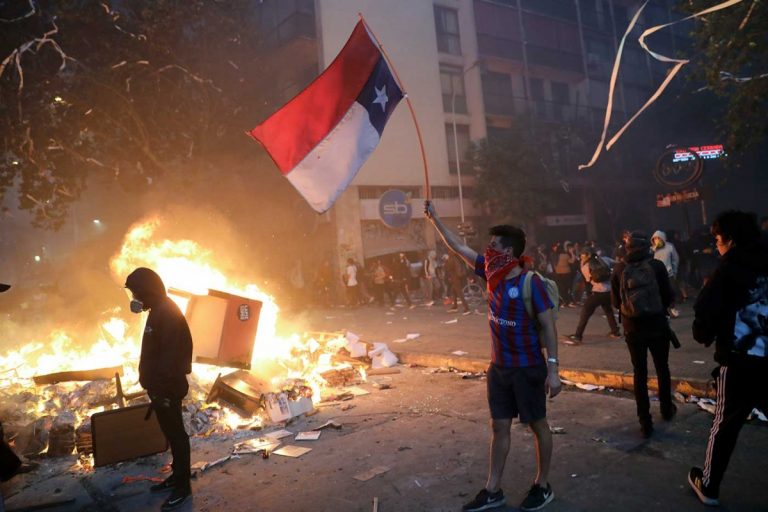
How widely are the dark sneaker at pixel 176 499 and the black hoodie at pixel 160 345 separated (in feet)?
2.51

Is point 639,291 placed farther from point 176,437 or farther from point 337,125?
point 176,437

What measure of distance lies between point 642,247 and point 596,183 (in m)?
26.9

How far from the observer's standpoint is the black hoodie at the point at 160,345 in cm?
396

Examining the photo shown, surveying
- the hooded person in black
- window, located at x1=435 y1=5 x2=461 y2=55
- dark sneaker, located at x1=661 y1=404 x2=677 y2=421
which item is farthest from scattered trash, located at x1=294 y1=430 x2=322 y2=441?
window, located at x1=435 y1=5 x2=461 y2=55

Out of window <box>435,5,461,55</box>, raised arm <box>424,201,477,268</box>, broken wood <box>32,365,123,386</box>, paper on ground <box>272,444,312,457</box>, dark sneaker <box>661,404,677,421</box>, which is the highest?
window <box>435,5,461,55</box>

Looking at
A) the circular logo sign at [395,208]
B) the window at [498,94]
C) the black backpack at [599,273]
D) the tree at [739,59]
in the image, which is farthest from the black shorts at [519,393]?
the window at [498,94]

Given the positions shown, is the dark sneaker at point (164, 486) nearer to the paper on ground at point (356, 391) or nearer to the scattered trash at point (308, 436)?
the scattered trash at point (308, 436)

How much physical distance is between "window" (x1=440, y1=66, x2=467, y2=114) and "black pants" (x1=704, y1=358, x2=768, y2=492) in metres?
24.0

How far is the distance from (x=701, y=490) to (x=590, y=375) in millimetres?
3093

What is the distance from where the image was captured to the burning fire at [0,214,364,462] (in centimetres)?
623

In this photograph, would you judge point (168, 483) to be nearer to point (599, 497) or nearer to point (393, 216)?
point (599, 497)

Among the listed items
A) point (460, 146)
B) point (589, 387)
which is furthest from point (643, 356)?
point (460, 146)

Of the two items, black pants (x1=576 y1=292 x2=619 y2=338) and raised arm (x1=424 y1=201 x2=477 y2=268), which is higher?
raised arm (x1=424 y1=201 x2=477 y2=268)

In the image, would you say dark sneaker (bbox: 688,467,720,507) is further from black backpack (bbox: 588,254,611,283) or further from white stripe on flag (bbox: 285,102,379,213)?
black backpack (bbox: 588,254,611,283)
